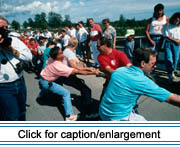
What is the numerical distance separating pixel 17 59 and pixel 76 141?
1.40 meters

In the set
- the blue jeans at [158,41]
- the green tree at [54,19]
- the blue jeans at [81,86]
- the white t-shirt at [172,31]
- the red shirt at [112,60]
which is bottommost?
the blue jeans at [81,86]

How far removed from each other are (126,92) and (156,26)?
10.9 ft

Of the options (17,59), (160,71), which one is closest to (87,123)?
(17,59)

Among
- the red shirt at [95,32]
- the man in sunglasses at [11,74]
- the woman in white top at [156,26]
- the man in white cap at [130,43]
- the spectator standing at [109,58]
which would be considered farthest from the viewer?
the red shirt at [95,32]

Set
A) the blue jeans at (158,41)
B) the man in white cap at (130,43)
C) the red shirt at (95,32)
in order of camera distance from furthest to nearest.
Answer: the red shirt at (95,32), the man in white cap at (130,43), the blue jeans at (158,41)

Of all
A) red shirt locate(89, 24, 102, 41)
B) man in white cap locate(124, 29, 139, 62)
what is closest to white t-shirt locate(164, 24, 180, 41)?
man in white cap locate(124, 29, 139, 62)

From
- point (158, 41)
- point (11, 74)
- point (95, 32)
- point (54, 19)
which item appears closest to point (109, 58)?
point (11, 74)

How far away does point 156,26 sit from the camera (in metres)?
4.36

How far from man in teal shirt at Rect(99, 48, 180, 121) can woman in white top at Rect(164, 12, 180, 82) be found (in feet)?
9.03

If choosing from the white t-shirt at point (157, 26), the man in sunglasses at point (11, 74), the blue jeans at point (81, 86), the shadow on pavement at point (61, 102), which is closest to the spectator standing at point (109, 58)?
the blue jeans at point (81, 86)

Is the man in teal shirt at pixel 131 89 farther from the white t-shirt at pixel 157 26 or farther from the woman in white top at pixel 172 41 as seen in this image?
the white t-shirt at pixel 157 26

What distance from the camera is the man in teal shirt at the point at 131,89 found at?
66.2 inches

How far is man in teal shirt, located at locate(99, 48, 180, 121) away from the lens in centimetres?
168

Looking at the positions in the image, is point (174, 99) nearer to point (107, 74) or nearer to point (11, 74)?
point (107, 74)
